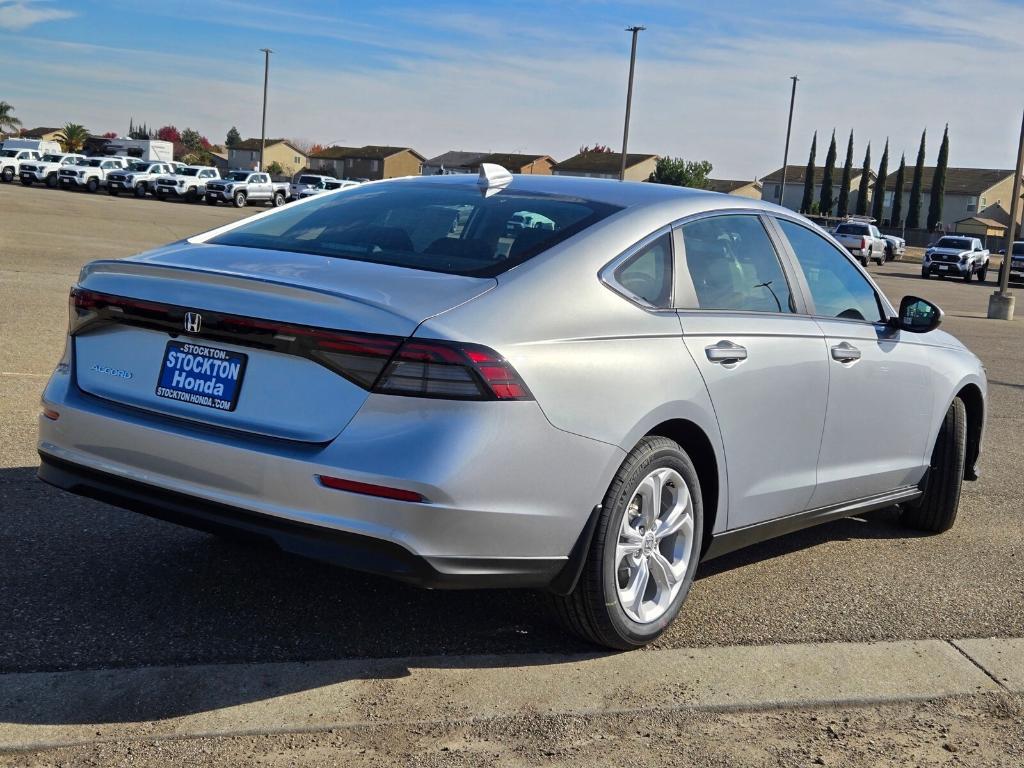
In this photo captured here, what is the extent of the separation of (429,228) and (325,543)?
1362mm

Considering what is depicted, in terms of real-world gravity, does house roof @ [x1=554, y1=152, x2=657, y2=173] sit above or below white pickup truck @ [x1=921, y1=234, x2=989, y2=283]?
above

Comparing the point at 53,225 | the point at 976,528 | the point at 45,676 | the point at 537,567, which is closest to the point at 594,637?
the point at 537,567

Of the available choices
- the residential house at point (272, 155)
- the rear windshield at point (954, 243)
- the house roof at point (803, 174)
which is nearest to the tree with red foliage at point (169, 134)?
the residential house at point (272, 155)

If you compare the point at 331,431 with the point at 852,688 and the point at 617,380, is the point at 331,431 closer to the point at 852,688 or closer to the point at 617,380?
the point at 617,380

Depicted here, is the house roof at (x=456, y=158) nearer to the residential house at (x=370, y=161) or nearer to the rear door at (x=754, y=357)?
the residential house at (x=370, y=161)

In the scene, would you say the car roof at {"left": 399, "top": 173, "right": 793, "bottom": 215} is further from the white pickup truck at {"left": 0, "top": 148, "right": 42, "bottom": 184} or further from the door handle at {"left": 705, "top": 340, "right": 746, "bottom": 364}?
the white pickup truck at {"left": 0, "top": 148, "right": 42, "bottom": 184}

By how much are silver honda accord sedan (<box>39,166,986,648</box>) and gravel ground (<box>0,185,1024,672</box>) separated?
353 millimetres

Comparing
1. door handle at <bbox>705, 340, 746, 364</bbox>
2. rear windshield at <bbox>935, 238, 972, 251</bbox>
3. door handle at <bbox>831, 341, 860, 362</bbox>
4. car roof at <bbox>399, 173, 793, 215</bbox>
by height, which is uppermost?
car roof at <bbox>399, 173, 793, 215</bbox>

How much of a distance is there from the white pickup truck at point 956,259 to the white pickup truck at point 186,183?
31.9 metres

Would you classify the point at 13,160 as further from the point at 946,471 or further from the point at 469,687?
the point at 469,687

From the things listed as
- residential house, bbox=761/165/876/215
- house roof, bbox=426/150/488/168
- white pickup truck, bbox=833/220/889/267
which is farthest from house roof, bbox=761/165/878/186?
white pickup truck, bbox=833/220/889/267

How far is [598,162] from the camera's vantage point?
405ft

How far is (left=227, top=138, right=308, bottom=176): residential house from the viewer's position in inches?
5822

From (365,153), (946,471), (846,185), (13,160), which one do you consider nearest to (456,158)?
(365,153)
